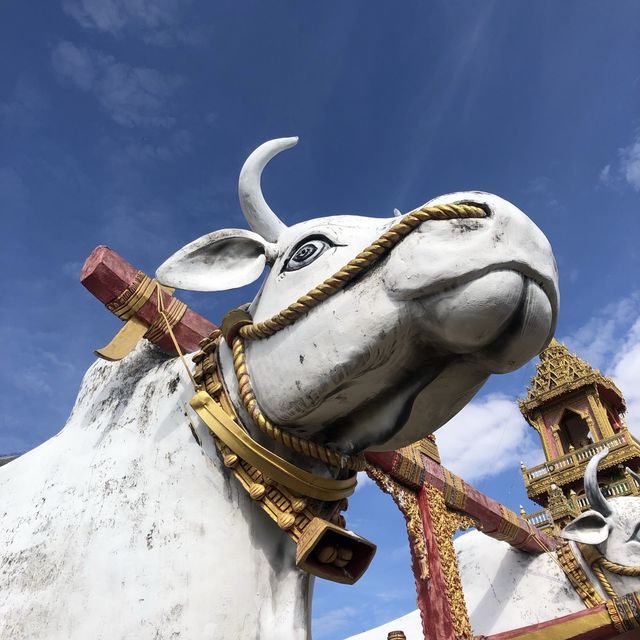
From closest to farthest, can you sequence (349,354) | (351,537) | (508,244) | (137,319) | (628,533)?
(508,244)
(349,354)
(351,537)
(137,319)
(628,533)

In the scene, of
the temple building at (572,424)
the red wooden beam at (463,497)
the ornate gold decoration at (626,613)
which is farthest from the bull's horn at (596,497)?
the temple building at (572,424)

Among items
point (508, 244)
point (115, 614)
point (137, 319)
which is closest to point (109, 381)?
point (137, 319)

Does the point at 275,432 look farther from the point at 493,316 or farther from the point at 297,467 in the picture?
the point at 493,316

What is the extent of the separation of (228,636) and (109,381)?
3.26 feet

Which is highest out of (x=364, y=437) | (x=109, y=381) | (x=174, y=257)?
(x=174, y=257)

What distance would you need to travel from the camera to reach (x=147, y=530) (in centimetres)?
151

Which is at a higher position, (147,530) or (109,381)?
(109,381)

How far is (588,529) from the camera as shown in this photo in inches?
222

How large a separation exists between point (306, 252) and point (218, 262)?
0.41 meters

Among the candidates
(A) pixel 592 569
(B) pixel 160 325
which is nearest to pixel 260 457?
(B) pixel 160 325

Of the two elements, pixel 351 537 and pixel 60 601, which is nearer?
pixel 60 601

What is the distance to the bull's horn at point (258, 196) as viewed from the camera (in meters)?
2.06

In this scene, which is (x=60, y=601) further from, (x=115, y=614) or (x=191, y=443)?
(x=191, y=443)

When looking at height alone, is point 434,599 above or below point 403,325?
above
